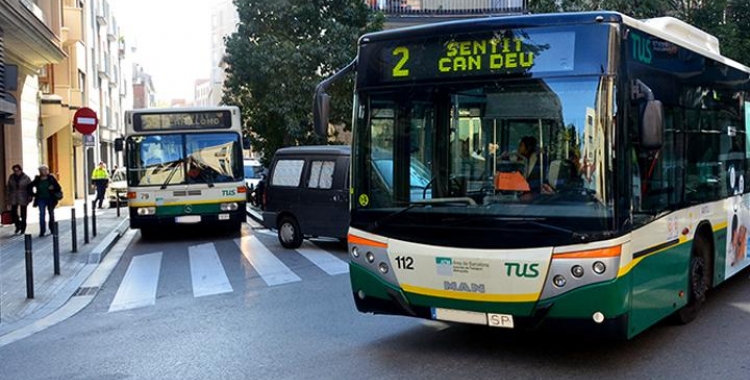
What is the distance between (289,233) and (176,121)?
3976mm

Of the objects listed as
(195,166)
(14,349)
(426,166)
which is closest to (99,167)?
(195,166)

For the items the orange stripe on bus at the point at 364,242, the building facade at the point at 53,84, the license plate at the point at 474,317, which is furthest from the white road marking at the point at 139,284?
the license plate at the point at 474,317

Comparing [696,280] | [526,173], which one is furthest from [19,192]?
[696,280]

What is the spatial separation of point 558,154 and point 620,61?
809 mm

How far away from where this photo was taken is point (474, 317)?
601 centimetres

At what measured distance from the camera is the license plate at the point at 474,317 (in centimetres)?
588

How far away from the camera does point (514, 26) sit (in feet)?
19.4

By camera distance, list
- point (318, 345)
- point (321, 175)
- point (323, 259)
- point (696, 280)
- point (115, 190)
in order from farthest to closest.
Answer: point (115, 190) → point (321, 175) → point (323, 259) → point (696, 280) → point (318, 345)

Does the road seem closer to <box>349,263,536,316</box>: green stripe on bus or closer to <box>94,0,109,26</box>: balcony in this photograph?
<box>349,263,536,316</box>: green stripe on bus

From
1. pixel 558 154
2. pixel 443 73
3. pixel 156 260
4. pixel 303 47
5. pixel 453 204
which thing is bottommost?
pixel 156 260

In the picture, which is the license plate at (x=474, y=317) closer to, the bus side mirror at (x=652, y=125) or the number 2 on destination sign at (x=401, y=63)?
the bus side mirror at (x=652, y=125)

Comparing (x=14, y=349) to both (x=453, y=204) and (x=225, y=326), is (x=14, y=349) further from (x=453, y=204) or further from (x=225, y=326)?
(x=453, y=204)

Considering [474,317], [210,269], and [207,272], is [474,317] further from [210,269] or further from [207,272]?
[210,269]

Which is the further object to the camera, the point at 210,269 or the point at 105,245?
the point at 105,245
